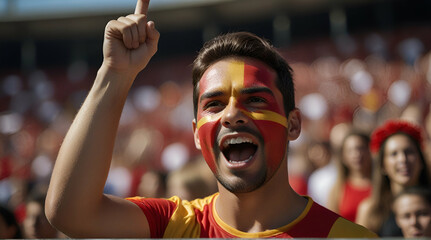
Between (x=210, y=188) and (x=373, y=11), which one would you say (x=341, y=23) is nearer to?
(x=373, y=11)

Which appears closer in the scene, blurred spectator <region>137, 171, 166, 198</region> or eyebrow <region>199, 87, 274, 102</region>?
eyebrow <region>199, 87, 274, 102</region>

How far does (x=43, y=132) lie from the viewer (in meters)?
13.5

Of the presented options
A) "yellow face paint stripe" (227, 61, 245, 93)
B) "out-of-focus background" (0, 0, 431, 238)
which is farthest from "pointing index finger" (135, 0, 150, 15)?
"out-of-focus background" (0, 0, 431, 238)

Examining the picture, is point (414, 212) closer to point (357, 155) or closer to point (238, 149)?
point (357, 155)

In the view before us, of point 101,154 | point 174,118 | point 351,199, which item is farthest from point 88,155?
point 174,118

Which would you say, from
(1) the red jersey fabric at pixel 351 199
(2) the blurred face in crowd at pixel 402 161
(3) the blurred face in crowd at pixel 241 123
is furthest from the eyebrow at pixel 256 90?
(1) the red jersey fabric at pixel 351 199

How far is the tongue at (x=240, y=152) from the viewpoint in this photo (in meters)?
1.70

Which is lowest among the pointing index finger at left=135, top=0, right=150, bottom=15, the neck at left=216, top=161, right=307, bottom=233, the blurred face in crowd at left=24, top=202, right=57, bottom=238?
the blurred face in crowd at left=24, top=202, right=57, bottom=238

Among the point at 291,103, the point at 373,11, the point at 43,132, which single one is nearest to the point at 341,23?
the point at 373,11

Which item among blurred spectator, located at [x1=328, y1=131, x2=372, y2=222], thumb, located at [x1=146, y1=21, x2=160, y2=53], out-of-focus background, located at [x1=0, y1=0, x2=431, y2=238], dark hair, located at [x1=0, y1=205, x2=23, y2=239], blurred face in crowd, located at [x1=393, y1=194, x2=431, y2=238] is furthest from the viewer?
out-of-focus background, located at [x1=0, y1=0, x2=431, y2=238]

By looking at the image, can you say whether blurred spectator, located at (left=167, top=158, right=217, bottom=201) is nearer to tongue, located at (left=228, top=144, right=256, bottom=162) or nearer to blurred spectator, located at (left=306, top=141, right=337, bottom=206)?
blurred spectator, located at (left=306, top=141, right=337, bottom=206)

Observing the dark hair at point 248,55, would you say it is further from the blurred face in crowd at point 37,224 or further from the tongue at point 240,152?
the blurred face in crowd at point 37,224

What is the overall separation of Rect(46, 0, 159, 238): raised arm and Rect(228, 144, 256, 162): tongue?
1.22 feet

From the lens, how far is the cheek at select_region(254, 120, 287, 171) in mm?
1687
